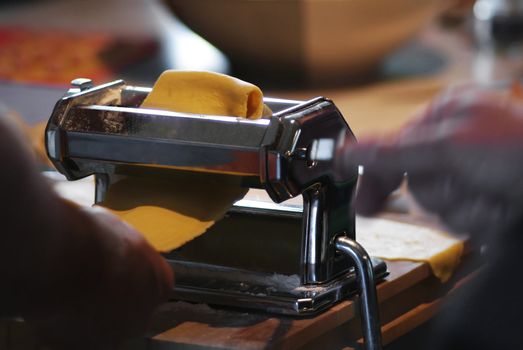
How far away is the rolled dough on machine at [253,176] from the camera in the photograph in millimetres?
701

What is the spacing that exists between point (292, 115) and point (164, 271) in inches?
5.2

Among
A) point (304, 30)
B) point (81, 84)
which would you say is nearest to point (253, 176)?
point (81, 84)

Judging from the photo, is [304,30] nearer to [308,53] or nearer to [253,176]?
[308,53]

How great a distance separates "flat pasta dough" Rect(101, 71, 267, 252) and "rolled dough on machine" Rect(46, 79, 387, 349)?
11 mm

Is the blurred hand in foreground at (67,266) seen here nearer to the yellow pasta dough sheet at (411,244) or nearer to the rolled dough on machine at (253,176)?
the rolled dough on machine at (253,176)

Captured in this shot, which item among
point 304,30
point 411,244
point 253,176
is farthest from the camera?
point 304,30

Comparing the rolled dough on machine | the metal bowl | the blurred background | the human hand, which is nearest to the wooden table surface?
the rolled dough on machine

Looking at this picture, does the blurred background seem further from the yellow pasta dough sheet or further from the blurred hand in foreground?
the blurred hand in foreground

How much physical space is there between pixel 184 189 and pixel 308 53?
131cm

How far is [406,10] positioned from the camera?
204 centimetres

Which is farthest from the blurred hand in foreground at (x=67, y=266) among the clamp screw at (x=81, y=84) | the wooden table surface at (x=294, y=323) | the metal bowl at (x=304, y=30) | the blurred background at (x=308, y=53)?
the metal bowl at (x=304, y=30)

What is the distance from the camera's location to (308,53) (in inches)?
79.3

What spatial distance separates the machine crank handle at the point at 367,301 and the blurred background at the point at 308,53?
998 mm

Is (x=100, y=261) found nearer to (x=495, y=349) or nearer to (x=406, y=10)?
(x=495, y=349)
